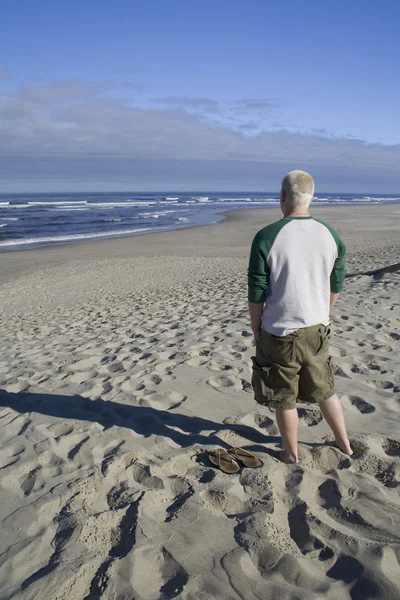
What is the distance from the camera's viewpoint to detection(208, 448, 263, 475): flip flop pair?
10.2 ft

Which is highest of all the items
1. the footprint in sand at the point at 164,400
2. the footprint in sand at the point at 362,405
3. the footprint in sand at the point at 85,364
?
the footprint in sand at the point at 362,405

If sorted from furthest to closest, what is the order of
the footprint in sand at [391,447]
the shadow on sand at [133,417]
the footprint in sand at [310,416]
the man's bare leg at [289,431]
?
the footprint in sand at [310,416] → the shadow on sand at [133,417] → the footprint in sand at [391,447] → the man's bare leg at [289,431]

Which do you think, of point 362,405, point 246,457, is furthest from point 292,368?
point 362,405

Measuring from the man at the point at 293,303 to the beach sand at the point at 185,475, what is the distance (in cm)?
49

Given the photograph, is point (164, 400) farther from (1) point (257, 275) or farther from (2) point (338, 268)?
(2) point (338, 268)

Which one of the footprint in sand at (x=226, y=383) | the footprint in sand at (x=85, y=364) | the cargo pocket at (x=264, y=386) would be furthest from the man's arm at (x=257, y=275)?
the footprint in sand at (x=85, y=364)

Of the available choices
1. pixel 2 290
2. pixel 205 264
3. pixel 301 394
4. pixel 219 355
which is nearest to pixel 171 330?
pixel 219 355

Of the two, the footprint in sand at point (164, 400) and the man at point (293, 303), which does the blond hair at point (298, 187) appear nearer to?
the man at point (293, 303)

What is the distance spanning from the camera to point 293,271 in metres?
2.79

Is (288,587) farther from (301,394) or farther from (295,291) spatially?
(295,291)

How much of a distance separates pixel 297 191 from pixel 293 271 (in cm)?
46

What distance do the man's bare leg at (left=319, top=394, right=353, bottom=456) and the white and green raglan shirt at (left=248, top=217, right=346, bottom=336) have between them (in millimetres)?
557

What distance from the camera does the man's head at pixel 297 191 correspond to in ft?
9.12

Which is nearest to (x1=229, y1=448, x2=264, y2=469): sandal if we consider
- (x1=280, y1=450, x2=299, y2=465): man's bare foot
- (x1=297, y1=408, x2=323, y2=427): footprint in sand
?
(x1=280, y1=450, x2=299, y2=465): man's bare foot
